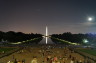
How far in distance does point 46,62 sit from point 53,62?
3.88 meters

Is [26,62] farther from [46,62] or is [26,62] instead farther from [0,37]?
[0,37]

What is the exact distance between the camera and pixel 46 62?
122 ft

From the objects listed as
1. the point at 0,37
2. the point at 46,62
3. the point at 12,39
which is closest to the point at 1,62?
the point at 46,62

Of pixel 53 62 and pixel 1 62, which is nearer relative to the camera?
pixel 53 62

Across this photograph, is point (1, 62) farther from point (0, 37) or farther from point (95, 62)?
point (0, 37)

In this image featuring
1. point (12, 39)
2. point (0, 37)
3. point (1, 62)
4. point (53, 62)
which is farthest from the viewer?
point (0, 37)

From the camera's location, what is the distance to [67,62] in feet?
125

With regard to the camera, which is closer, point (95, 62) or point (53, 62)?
point (53, 62)

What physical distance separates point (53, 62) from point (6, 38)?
106 m

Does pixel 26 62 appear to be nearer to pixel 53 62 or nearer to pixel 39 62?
pixel 39 62

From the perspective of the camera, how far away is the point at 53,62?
33625mm

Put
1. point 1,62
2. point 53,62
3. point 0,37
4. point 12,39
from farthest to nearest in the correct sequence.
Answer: point 0,37 < point 12,39 < point 1,62 < point 53,62

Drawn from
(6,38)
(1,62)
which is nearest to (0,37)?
(6,38)

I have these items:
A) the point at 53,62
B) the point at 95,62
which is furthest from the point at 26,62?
the point at 95,62
